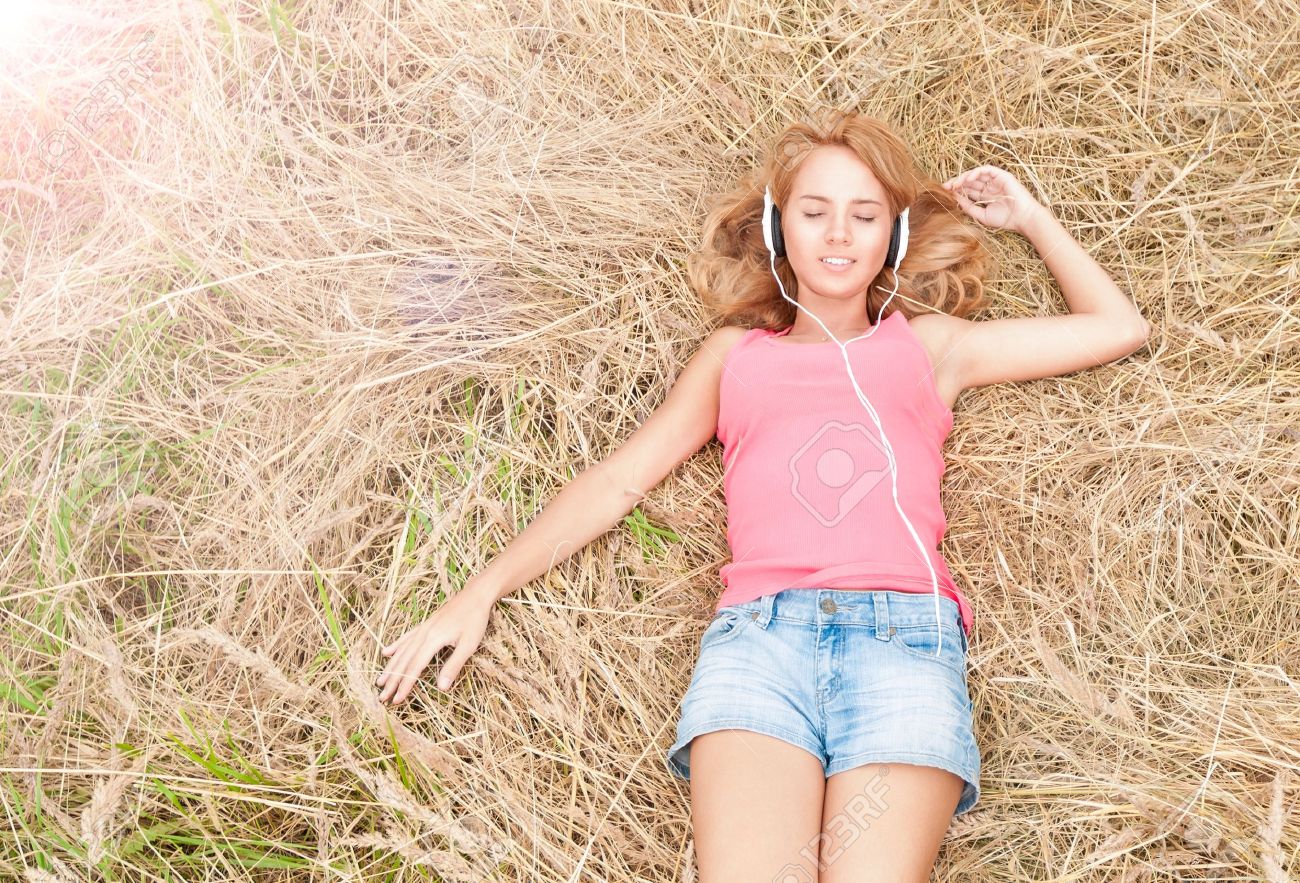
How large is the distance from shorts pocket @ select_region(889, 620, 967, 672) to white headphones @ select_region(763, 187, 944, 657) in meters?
0.02

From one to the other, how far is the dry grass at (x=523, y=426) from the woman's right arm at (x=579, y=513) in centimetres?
12

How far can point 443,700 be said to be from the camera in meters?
3.03

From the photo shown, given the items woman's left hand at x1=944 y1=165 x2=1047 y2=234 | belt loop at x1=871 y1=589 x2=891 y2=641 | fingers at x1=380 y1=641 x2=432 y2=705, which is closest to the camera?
belt loop at x1=871 y1=589 x2=891 y2=641

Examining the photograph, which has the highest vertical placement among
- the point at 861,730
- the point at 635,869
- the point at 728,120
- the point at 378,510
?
the point at 728,120

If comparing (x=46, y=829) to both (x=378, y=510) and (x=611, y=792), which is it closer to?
(x=378, y=510)

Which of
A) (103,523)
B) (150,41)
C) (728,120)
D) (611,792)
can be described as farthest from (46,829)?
(728,120)

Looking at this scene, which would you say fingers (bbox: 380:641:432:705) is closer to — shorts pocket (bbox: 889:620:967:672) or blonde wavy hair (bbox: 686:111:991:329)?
shorts pocket (bbox: 889:620:967:672)

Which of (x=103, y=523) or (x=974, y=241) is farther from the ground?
(x=974, y=241)

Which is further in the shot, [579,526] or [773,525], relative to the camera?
[579,526]

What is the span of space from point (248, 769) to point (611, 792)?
1085 mm

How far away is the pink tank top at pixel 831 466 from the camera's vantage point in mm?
2740

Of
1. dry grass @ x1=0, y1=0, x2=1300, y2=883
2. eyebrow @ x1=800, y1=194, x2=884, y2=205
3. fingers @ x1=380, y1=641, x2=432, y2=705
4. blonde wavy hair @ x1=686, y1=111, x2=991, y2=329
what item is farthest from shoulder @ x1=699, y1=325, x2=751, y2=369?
fingers @ x1=380, y1=641, x2=432, y2=705

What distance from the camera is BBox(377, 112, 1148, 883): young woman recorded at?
243 centimetres

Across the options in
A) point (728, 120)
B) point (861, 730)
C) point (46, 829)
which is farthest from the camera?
point (728, 120)
